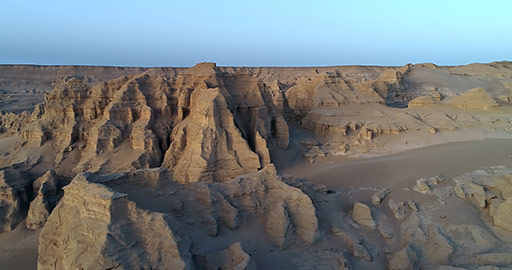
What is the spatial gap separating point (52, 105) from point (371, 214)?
64.2 feet

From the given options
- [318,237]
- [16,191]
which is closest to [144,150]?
[16,191]

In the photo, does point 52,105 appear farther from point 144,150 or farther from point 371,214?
point 371,214

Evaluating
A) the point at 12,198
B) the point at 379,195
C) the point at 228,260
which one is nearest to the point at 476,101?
the point at 379,195

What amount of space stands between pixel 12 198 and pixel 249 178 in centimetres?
1155

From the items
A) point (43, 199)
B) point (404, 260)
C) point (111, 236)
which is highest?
point (111, 236)

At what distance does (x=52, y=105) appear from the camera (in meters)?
20.4

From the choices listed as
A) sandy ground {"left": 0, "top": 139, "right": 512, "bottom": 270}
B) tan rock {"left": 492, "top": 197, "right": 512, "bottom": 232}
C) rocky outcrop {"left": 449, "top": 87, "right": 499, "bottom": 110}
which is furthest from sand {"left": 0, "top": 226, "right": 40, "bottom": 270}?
rocky outcrop {"left": 449, "top": 87, "right": 499, "bottom": 110}

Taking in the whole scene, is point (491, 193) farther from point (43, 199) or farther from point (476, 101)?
point (43, 199)

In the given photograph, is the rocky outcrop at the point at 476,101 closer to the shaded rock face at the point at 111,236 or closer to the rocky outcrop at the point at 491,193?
the rocky outcrop at the point at 491,193

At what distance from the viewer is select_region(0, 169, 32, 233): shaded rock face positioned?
49.0ft

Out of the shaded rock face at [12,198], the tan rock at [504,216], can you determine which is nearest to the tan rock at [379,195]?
the tan rock at [504,216]

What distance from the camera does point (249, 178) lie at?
1273 centimetres

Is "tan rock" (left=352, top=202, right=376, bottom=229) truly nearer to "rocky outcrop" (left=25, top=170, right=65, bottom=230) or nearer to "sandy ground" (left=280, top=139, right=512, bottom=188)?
"sandy ground" (left=280, top=139, right=512, bottom=188)

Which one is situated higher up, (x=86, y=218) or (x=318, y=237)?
(x=86, y=218)
